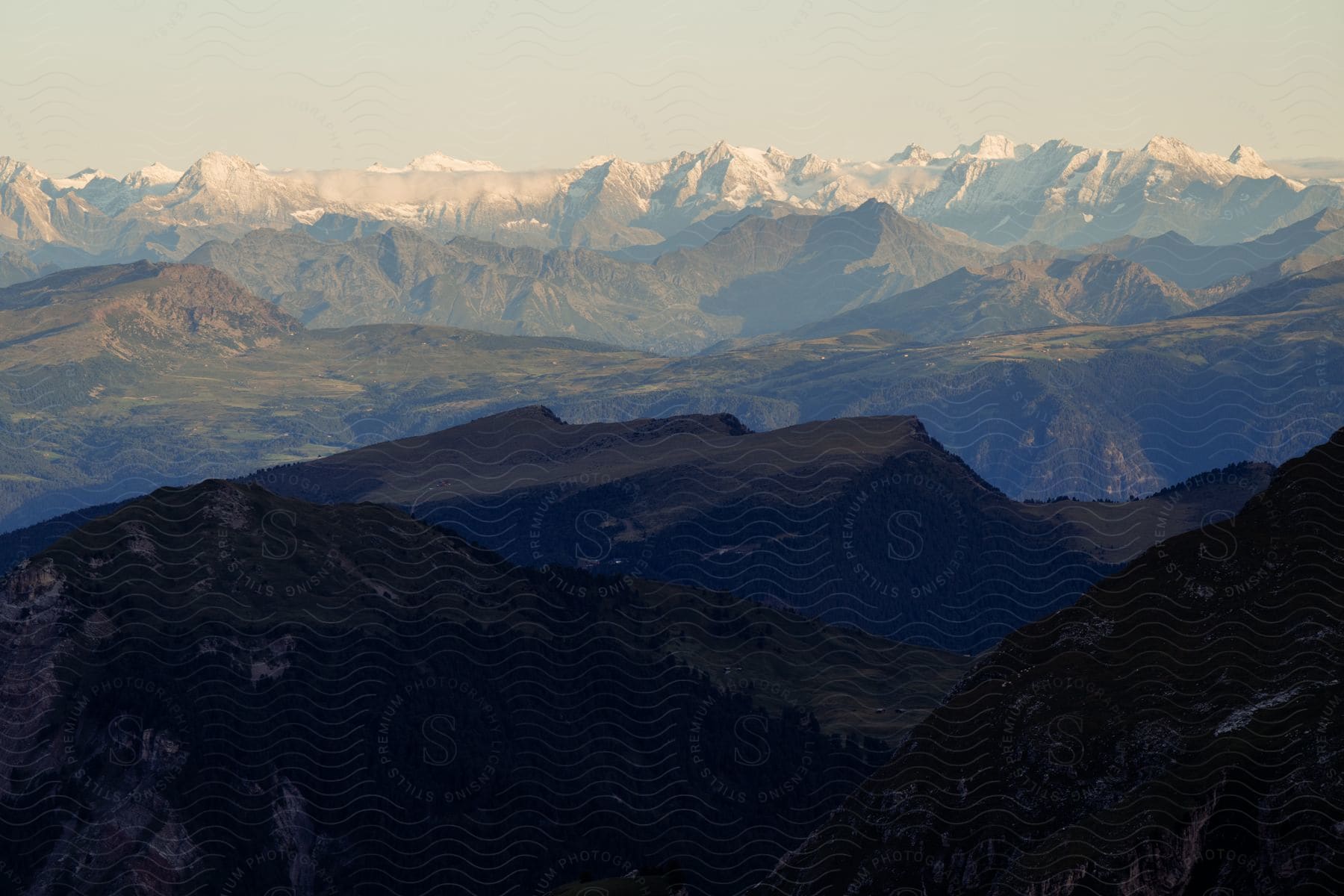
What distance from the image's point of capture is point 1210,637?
198 meters

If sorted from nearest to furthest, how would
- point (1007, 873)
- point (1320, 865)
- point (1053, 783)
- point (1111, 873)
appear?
point (1320, 865) < point (1111, 873) < point (1007, 873) < point (1053, 783)

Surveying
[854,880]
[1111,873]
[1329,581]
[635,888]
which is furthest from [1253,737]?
[635,888]

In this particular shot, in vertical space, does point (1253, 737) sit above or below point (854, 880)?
above

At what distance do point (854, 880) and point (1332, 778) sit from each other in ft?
192

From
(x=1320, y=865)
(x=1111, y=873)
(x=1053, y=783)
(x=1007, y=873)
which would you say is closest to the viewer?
(x=1320, y=865)

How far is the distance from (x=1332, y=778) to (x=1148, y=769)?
2462 centimetres

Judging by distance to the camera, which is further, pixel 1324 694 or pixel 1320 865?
pixel 1324 694

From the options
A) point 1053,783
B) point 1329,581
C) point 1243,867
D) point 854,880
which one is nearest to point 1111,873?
point 1243,867

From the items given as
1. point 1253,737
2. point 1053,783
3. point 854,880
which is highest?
point 1253,737

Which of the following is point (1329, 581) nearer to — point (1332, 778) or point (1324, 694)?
point (1324, 694)

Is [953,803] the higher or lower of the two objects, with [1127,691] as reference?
lower

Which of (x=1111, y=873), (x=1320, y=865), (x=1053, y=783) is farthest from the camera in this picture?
(x=1053, y=783)

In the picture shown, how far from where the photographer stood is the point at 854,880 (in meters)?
196

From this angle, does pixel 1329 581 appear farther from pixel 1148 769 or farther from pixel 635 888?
pixel 635 888
